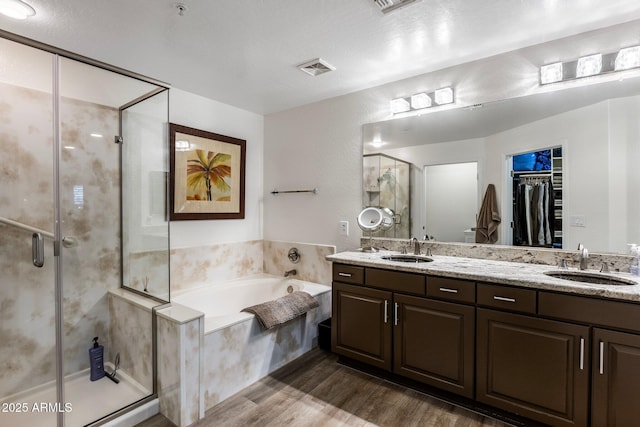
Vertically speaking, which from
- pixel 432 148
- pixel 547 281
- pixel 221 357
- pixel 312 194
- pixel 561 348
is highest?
pixel 432 148

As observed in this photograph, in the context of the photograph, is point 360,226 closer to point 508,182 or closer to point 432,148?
point 432,148

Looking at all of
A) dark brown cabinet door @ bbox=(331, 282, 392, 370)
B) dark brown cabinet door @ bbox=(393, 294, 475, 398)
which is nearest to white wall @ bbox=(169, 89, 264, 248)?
dark brown cabinet door @ bbox=(331, 282, 392, 370)

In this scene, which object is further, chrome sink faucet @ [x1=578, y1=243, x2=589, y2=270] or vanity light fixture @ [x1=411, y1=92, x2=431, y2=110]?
vanity light fixture @ [x1=411, y1=92, x2=431, y2=110]

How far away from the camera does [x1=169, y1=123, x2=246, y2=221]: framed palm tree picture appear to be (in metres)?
2.82

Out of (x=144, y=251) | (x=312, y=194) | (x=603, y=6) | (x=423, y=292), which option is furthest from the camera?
(x=312, y=194)

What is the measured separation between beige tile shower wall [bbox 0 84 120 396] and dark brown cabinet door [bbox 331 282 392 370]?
71.5 inches

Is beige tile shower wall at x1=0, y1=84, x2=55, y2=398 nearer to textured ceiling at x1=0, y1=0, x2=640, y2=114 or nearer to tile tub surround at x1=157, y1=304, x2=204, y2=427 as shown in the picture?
textured ceiling at x1=0, y1=0, x2=640, y2=114

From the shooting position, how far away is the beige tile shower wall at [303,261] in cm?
312

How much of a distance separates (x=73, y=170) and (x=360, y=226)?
7.57 ft

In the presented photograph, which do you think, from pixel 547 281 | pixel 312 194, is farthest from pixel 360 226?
pixel 547 281

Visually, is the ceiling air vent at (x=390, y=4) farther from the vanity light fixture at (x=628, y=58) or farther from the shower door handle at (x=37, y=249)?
the shower door handle at (x=37, y=249)

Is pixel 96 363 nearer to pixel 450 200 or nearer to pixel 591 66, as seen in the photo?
pixel 450 200

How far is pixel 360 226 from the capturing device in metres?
2.87

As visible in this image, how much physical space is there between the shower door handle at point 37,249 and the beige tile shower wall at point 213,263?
2.94 feet
